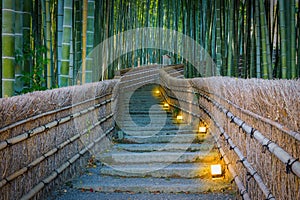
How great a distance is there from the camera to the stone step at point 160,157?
4613 millimetres

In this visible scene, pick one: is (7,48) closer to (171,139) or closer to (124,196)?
(124,196)

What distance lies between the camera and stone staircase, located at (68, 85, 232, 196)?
3.82 m

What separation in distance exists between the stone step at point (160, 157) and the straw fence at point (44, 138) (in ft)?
0.96

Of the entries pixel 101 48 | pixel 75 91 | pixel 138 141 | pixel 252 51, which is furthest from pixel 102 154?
pixel 101 48

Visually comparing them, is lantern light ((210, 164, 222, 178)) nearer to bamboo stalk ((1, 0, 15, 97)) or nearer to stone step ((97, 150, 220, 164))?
stone step ((97, 150, 220, 164))

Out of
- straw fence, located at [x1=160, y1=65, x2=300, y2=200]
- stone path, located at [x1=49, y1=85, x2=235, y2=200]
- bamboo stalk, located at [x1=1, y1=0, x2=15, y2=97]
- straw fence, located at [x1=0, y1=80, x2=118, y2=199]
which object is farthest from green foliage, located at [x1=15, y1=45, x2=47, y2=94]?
straw fence, located at [x1=160, y1=65, x2=300, y2=200]

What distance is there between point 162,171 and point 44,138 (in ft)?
4.74

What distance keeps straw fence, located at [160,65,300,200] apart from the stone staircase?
0.87 ft

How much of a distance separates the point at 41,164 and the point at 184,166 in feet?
5.77

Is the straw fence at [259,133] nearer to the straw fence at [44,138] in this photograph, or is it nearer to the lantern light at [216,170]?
the lantern light at [216,170]

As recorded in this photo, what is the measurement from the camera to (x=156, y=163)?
4.58 meters

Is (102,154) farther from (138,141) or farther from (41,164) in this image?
(41,164)

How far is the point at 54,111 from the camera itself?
3.40 metres

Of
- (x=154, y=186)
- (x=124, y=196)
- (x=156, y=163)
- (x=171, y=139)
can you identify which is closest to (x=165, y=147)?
(x=171, y=139)
